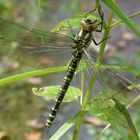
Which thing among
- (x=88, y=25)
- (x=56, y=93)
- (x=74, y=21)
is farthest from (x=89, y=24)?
(x=56, y=93)

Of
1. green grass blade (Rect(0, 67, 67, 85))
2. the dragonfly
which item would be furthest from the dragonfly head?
green grass blade (Rect(0, 67, 67, 85))

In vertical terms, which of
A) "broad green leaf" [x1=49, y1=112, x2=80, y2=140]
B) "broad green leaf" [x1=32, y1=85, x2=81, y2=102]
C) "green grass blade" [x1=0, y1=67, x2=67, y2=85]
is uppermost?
Answer: "green grass blade" [x1=0, y1=67, x2=67, y2=85]

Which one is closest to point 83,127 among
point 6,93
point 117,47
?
point 6,93

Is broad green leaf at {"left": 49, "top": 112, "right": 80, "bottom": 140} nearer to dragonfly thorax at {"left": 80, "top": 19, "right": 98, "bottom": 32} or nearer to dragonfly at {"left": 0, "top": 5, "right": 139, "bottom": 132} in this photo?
dragonfly at {"left": 0, "top": 5, "right": 139, "bottom": 132}

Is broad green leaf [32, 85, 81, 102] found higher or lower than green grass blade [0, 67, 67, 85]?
lower

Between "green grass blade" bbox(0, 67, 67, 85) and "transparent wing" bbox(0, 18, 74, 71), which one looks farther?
"transparent wing" bbox(0, 18, 74, 71)

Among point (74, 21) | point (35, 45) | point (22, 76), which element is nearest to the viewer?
point (22, 76)

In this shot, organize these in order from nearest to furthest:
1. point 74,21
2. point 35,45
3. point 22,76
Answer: point 22,76, point 74,21, point 35,45

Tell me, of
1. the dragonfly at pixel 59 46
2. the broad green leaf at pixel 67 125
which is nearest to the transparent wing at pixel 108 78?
the dragonfly at pixel 59 46

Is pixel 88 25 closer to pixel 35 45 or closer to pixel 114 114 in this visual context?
pixel 35 45
